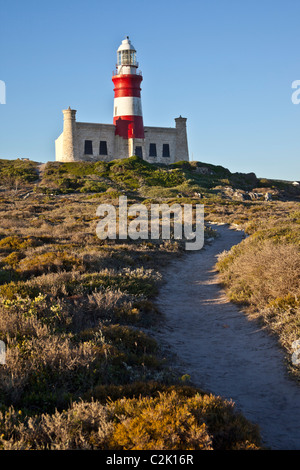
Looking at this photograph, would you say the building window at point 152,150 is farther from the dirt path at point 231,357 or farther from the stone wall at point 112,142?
the dirt path at point 231,357

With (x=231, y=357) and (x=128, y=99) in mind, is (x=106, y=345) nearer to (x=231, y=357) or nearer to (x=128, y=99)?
(x=231, y=357)

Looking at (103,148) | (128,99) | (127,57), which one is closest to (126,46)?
(127,57)

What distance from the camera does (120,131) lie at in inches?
2158

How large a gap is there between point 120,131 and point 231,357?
169ft

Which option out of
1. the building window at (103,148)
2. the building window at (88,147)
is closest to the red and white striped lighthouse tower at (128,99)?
the building window at (103,148)

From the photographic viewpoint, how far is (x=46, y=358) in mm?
4762

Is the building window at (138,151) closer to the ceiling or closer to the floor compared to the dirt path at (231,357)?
closer to the ceiling

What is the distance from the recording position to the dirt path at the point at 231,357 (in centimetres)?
456

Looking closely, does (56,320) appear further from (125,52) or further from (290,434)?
(125,52)

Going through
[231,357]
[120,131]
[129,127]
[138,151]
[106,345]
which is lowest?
[231,357]

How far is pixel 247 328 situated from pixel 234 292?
2.04m

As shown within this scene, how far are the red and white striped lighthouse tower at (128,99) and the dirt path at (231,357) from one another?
4624 cm

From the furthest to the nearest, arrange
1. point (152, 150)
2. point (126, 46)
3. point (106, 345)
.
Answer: point (152, 150) → point (126, 46) → point (106, 345)

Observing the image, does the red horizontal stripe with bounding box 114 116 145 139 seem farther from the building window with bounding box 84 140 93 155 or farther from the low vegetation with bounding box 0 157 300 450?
the low vegetation with bounding box 0 157 300 450
